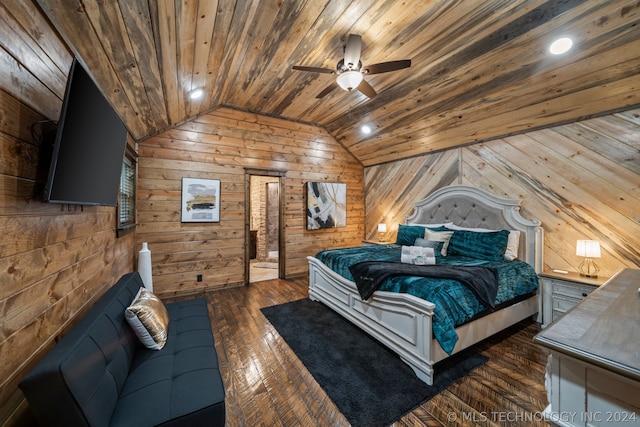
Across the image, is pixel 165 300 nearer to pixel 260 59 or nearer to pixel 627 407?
pixel 260 59

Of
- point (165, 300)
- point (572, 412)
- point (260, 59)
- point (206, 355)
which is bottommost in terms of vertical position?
point (165, 300)

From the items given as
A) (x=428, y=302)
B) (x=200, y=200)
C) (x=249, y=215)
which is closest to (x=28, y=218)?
(x=428, y=302)

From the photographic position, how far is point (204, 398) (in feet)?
4.04

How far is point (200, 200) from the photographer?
158 inches

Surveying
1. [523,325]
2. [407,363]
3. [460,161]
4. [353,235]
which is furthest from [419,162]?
[407,363]

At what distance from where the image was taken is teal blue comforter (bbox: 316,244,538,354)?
1.95 m

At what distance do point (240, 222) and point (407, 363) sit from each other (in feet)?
11.0

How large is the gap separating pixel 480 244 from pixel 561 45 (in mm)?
2195

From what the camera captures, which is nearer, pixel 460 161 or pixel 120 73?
pixel 120 73

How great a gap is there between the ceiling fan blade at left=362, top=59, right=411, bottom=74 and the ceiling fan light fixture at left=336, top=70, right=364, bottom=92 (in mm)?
77

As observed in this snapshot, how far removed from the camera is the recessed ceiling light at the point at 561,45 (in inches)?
82.4

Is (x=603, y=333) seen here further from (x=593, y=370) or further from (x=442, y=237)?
(x=442, y=237)

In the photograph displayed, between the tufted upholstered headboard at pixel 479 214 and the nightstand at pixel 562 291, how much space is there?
0.30 meters

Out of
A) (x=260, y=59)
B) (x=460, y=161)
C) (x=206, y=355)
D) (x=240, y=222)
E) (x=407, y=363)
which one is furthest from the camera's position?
(x=240, y=222)
